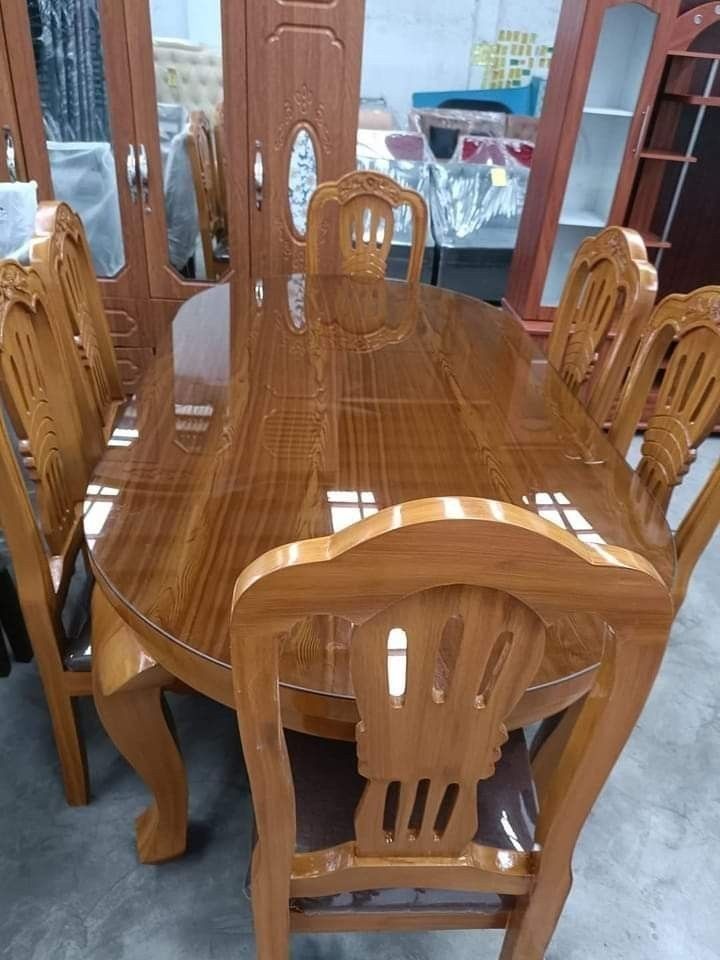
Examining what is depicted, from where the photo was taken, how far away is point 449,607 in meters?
0.55

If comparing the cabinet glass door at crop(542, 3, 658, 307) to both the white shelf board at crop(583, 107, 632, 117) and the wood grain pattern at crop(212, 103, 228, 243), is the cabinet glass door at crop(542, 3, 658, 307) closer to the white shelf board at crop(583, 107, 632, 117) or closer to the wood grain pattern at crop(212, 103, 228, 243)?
the white shelf board at crop(583, 107, 632, 117)

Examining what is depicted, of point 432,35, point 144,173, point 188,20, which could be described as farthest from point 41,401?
point 432,35

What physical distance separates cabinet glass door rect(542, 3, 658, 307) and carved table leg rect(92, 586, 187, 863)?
2.18m

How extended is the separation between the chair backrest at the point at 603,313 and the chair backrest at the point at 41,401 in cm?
111

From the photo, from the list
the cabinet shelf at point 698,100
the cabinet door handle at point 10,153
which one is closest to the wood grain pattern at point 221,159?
the cabinet door handle at point 10,153

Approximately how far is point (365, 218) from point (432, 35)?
372 centimetres

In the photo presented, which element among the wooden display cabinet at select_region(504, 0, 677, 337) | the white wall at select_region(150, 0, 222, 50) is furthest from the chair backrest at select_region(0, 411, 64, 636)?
the wooden display cabinet at select_region(504, 0, 677, 337)

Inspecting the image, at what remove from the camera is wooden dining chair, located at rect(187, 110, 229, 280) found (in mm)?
2381

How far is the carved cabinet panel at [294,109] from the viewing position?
7.07 ft

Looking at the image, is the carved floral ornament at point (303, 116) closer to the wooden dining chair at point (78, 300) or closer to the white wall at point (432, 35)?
the wooden dining chair at point (78, 300)

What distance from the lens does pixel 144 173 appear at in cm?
236

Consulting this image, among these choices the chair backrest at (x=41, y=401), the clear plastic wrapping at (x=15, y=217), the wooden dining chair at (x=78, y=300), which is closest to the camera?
the chair backrest at (x=41, y=401)

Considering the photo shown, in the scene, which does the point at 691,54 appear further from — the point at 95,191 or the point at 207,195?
the point at 95,191

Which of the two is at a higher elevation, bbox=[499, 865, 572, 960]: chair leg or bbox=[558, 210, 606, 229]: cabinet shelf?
bbox=[558, 210, 606, 229]: cabinet shelf
